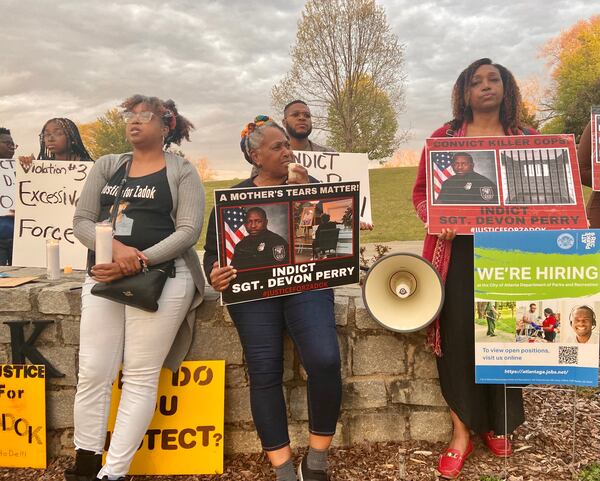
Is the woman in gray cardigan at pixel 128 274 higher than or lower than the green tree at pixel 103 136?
lower

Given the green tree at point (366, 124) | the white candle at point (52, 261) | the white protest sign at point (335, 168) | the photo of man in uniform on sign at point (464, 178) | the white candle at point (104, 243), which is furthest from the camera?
the green tree at point (366, 124)

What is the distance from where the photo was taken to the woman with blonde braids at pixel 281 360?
7.78ft

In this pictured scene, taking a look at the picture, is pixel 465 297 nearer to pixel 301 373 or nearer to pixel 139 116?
pixel 301 373

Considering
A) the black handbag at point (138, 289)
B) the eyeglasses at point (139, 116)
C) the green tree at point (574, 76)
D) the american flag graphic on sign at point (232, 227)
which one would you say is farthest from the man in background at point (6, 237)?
the green tree at point (574, 76)

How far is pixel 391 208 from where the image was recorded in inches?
741

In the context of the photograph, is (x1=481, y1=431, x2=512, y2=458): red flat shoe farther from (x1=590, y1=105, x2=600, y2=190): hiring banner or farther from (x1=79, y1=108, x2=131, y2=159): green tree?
(x1=79, y1=108, x2=131, y2=159): green tree

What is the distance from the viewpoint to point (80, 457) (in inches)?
97.4

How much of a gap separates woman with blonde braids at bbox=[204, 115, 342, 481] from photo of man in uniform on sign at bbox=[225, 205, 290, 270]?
0.28 ft

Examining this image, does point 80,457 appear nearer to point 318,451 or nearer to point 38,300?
point 38,300

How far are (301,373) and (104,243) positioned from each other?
1.32m

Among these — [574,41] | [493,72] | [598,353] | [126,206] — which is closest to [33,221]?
[126,206]

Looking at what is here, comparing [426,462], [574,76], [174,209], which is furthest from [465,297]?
[574,76]

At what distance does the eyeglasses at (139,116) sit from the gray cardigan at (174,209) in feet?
0.63

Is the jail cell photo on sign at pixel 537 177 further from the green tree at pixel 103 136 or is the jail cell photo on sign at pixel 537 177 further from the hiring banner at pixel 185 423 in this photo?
the green tree at pixel 103 136
